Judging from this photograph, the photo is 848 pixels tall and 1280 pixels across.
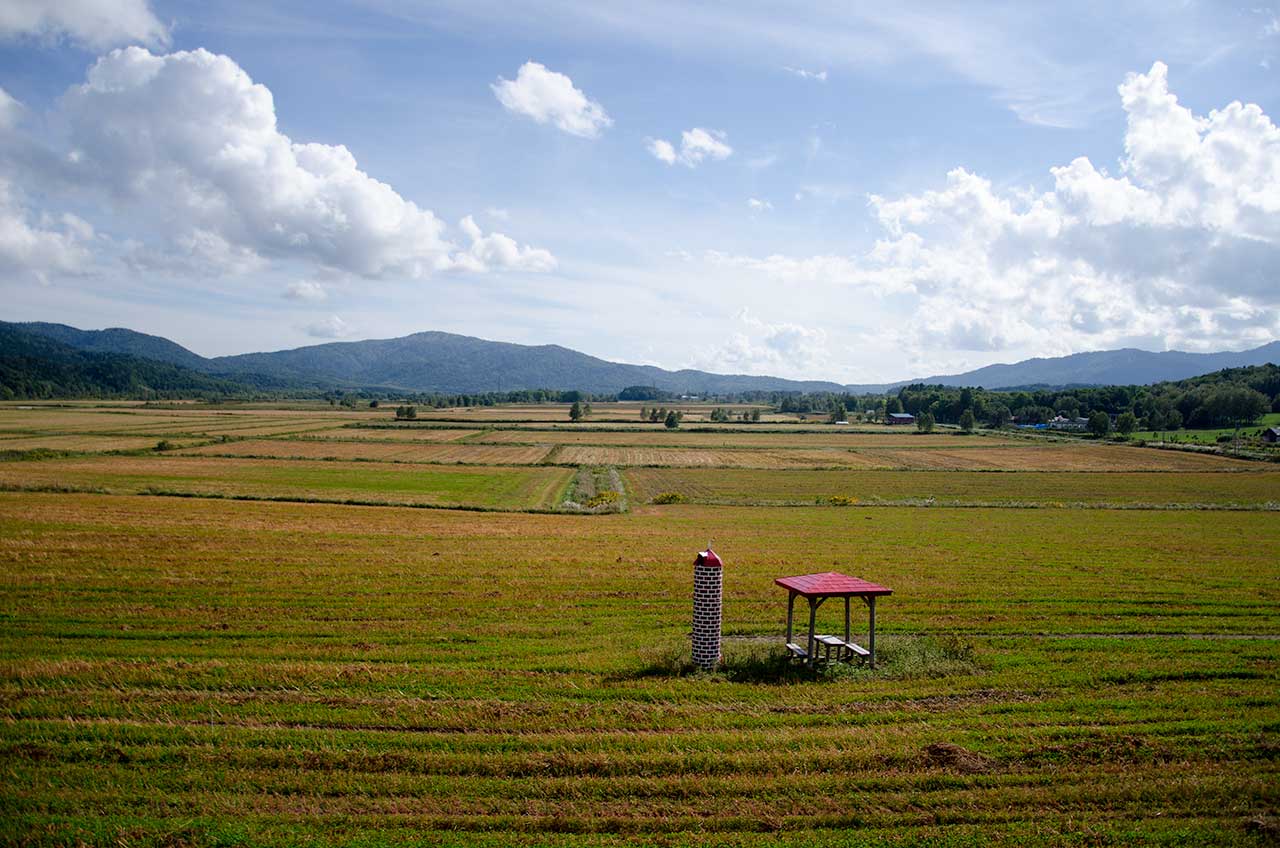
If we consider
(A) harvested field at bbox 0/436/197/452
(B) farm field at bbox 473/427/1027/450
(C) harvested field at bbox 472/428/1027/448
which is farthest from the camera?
(B) farm field at bbox 473/427/1027/450

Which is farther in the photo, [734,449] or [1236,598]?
[734,449]

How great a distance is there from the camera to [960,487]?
6675 cm

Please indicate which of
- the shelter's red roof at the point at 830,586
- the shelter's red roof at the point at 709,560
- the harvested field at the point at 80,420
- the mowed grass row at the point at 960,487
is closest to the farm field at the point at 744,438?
the mowed grass row at the point at 960,487

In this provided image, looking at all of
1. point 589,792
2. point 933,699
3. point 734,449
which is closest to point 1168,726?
point 933,699

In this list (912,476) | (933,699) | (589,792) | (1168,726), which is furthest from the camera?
(912,476)

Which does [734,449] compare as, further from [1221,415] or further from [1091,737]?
[1221,415]

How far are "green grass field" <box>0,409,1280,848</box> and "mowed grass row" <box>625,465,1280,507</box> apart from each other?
29.1 m

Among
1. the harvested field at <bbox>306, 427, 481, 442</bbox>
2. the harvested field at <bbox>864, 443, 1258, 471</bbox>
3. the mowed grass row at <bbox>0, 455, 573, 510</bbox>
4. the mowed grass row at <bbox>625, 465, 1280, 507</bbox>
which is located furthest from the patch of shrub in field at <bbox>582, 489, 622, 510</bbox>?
the harvested field at <bbox>306, 427, 481, 442</bbox>

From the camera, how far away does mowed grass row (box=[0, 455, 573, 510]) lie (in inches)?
1961

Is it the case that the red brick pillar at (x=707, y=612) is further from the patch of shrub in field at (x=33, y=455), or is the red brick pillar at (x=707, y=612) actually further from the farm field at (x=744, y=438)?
the farm field at (x=744, y=438)

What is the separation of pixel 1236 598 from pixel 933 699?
1507cm

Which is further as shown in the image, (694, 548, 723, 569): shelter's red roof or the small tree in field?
the small tree in field

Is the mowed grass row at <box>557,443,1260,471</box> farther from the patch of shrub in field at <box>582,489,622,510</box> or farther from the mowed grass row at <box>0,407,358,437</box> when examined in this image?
the mowed grass row at <box>0,407,358,437</box>

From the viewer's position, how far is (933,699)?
1312 cm
